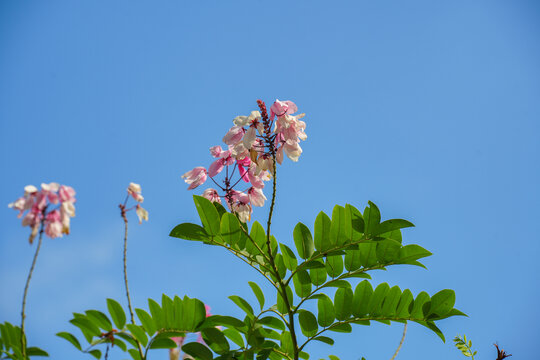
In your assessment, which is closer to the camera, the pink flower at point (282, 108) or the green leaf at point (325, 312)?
the pink flower at point (282, 108)

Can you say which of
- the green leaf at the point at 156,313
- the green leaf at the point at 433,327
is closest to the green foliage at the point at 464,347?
the green leaf at the point at 433,327

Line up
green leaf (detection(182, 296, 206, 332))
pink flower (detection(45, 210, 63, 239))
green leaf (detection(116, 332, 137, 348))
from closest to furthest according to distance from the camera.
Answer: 1. pink flower (detection(45, 210, 63, 239))
2. green leaf (detection(116, 332, 137, 348))
3. green leaf (detection(182, 296, 206, 332))

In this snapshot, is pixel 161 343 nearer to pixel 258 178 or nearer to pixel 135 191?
pixel 135 191

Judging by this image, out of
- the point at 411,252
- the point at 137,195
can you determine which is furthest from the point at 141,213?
the point at 411,252

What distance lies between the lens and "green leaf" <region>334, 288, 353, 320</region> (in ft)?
6.33

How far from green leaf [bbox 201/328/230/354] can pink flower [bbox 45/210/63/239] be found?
640 mm

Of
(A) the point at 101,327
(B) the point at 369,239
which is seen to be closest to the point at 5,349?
(A) the point at 101,327

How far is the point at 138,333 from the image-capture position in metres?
1.55

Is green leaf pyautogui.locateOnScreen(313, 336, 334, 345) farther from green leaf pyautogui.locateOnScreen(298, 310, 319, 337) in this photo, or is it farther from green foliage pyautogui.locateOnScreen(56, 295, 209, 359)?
green foliage pyautogui.locateOnScreen(56, 295, 209, 359)

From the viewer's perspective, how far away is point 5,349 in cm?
154

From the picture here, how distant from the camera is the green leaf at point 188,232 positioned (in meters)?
1.75

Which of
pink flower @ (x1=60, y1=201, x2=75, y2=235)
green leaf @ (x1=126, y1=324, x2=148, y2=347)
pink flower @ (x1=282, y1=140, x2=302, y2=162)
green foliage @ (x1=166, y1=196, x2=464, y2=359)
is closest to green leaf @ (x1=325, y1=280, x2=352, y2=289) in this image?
green foliage @ (x1=166, y1=196, x2=464, y2=359)

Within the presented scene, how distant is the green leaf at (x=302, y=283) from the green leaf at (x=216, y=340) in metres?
0.38

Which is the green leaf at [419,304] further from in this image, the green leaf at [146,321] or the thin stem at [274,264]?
the green leaf at [146,321]
